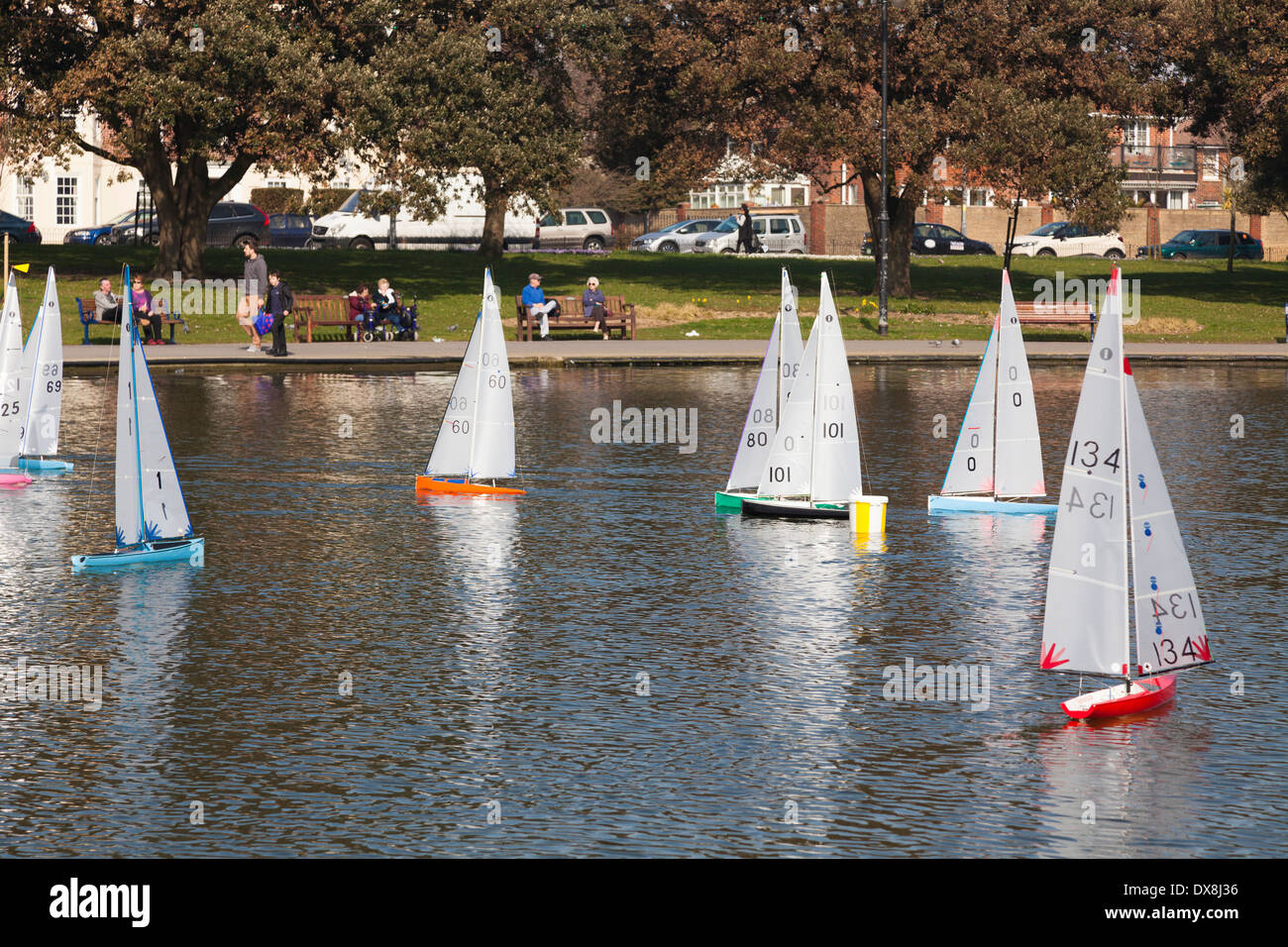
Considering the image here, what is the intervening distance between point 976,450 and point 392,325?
2289 cm

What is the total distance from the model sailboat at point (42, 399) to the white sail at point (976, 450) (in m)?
8.67

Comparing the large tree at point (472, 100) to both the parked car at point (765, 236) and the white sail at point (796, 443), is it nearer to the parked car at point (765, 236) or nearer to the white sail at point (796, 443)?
the parked car at point (765, 236)

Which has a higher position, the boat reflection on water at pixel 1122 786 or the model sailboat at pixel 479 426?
the model sailboat at pixel 479 426

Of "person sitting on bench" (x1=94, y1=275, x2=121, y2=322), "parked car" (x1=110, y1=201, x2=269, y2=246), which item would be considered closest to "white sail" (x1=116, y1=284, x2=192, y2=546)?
"person sitting on bench" (x1=94, y1=275, x2=121, y2=322)

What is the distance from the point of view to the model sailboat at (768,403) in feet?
50.3

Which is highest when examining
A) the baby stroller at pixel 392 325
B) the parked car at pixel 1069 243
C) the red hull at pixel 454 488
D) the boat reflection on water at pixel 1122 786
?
the parked car at pixel 1069 243

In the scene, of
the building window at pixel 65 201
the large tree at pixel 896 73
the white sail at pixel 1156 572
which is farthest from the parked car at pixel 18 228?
the white sail at pixel 1156 572

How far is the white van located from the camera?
5809cm

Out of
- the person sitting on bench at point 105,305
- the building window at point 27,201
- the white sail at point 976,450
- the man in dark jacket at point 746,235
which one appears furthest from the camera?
the building window at point 27,201

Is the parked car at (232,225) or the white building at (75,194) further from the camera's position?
the white building at (75,194)

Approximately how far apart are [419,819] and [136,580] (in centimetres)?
565

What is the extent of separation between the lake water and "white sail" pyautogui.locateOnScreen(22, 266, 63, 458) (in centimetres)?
59

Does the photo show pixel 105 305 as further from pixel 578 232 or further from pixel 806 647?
pixel 578 232

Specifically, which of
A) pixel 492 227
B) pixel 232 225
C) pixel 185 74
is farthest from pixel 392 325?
pixel 232 225
